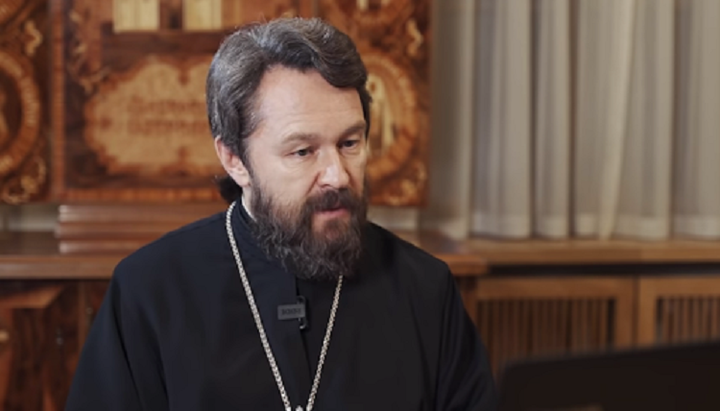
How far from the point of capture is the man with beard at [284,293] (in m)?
1.47

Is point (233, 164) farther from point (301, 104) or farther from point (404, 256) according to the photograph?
point (404, 256)

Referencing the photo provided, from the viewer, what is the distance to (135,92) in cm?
213

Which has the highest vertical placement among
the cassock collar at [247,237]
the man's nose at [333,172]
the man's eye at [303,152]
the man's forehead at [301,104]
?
the man's forehead at [301,104]

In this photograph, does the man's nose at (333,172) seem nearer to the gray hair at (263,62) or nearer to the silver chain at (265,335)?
the gray hair at (263,62)

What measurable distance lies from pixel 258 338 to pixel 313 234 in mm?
219

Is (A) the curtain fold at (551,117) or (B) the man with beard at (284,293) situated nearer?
(B) the man with beard at (284,293)

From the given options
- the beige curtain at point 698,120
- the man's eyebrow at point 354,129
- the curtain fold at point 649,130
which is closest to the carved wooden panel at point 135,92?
the man's eyebrow at point 354,129

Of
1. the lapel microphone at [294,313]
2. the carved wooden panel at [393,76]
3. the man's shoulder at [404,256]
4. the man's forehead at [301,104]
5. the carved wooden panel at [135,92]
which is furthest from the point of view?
the carved wooden panel at [393,76]

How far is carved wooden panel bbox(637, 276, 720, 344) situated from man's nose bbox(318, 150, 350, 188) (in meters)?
1.42

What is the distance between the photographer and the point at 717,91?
2.66 metres

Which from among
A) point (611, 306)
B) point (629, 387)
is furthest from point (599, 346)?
point (629, 387)

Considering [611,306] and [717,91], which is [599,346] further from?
[717,91]

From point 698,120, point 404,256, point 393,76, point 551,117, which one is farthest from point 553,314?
point 404,256

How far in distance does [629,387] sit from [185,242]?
3.36 feet
